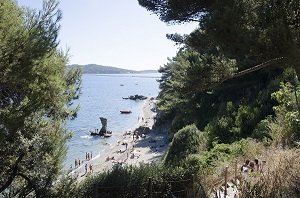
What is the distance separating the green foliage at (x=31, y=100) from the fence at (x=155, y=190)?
1.95 m

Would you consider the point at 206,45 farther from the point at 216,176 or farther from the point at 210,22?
the point at 216,176

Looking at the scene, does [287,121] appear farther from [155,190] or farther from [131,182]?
[131,182]

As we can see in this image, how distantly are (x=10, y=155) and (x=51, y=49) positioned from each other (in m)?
2.98

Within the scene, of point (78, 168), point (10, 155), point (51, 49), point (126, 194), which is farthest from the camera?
point (78, 168)

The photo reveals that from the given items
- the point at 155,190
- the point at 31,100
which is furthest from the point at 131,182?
the point at 31,100

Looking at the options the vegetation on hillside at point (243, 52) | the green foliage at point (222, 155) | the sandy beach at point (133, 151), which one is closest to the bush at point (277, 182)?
the vegetation on hillside at point (243, 52)

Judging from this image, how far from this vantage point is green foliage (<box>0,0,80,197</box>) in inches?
323

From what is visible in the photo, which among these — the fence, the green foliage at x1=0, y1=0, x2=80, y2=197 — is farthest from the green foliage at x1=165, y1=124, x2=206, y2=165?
the green foliage at x1=0, y1=0, x2=80, y2=197

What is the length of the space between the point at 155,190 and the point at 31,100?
4.38 meters

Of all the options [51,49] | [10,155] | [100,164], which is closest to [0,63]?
[51,49]

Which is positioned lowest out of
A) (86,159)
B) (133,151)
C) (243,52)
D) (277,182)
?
(86,159)

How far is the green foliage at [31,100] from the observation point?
26.9 ft

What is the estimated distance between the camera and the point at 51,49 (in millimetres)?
9031

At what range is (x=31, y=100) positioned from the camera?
889 cm
